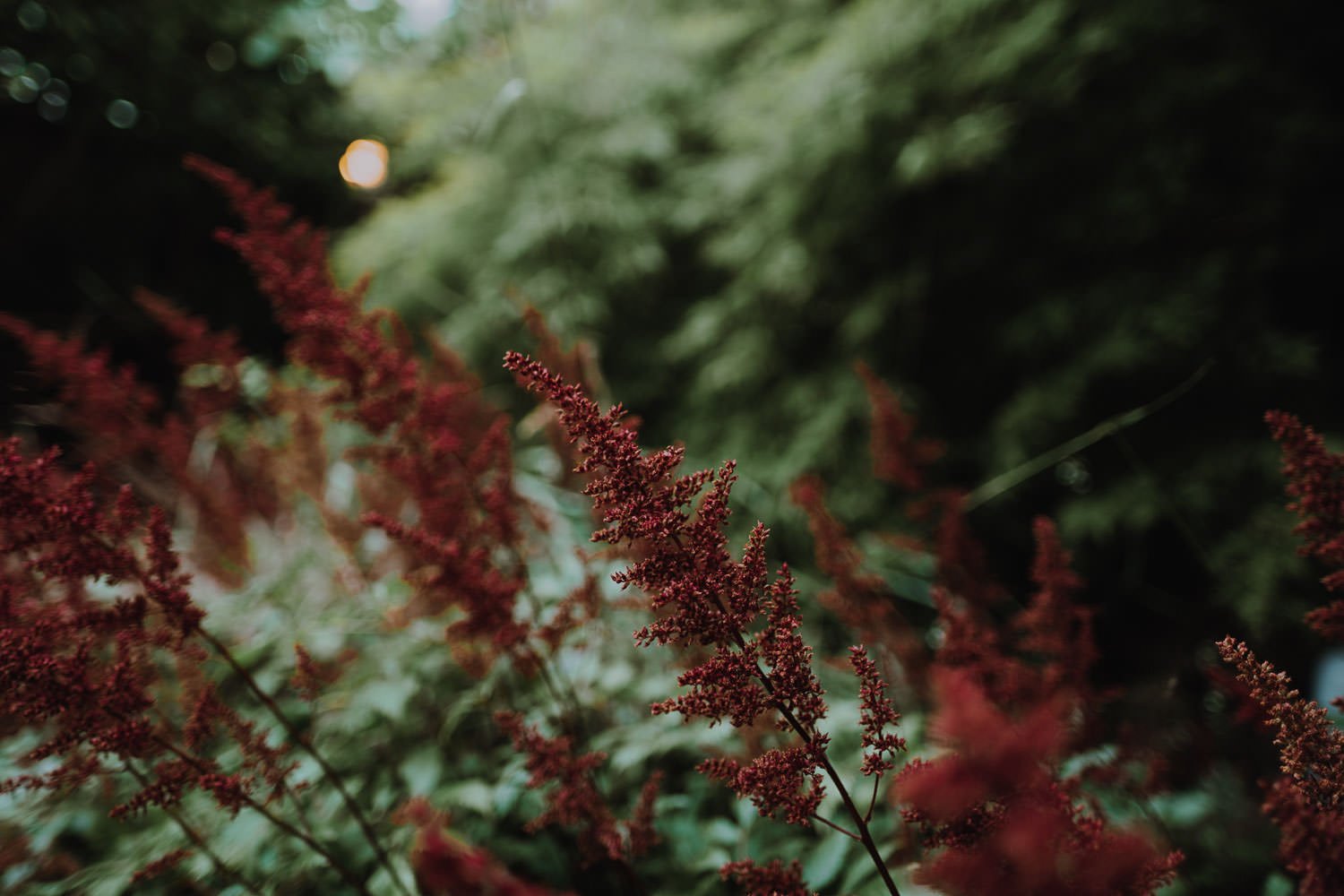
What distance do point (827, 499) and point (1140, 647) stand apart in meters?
1.57

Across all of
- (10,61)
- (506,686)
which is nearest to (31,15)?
(10,61)

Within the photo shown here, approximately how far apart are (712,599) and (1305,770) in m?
0.65

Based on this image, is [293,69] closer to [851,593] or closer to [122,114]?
[122,114]

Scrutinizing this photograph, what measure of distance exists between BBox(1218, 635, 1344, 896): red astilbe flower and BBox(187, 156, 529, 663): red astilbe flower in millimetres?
1062

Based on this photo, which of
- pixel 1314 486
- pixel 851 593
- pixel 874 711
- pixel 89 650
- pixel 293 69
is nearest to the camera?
pixel 874 711

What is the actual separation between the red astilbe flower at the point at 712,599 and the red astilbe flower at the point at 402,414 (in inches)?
24.7

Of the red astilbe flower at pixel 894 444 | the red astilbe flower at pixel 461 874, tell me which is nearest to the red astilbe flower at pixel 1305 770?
the red astilbe flower at pixel 461 874

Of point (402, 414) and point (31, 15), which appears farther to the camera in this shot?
point (31, 15)

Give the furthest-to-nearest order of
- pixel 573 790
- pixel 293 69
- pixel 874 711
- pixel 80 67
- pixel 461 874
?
1. pixel 293 69
2. pixel 80 67
3. pixel 573 790
4. pixel 874 711
5. pixel 461 874

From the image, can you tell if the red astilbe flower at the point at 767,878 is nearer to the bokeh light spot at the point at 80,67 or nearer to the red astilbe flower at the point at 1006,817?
the red astilbe flower at the point at 1006,817

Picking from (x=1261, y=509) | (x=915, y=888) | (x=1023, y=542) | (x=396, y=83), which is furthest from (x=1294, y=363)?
(x=396, y=83)

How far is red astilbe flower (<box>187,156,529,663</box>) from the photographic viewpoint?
1.27 meters

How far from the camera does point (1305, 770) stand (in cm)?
69

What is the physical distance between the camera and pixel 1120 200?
2.77 meters
